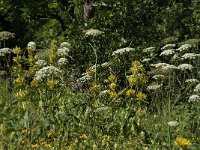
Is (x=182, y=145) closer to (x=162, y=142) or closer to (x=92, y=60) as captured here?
(x=162, y=142)

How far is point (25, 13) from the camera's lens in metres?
11.7

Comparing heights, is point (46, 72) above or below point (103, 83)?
above

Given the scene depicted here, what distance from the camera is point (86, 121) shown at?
Result: 4582 mm

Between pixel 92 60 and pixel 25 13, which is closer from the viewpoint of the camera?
pixel 92 60

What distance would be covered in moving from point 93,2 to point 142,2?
41.2 inches

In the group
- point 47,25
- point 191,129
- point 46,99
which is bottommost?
point 191,129

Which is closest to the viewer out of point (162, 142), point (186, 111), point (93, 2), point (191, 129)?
point (162, 142)

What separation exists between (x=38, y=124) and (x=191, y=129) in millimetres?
1674

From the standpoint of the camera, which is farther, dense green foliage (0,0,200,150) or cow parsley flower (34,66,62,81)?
cow parsley flower (34,66,62,81)

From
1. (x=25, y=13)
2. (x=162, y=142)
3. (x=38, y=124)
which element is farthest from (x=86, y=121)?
(x=25, y=13)

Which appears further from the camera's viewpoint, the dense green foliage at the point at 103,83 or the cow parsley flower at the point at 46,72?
the cow parsley flower at the point at 46,72

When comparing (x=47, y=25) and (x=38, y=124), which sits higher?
(x=47, y=25)

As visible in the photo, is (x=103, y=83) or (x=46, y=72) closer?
(x=46, y=72)

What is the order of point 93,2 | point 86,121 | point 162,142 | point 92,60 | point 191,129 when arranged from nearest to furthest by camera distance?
point 162,142 → point 86,121 → point 191,129 → point 92,60 → point 93,2
